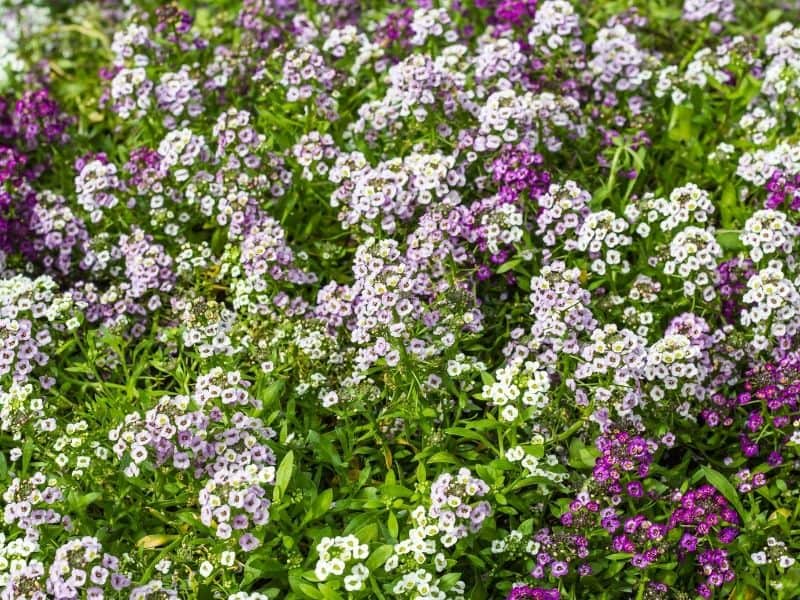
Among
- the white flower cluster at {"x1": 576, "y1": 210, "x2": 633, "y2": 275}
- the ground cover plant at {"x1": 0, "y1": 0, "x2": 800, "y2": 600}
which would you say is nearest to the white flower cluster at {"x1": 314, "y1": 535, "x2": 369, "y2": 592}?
the ground cover plant at {"x1": 0, "y1": 0, "x2": 800, "y2": 600}

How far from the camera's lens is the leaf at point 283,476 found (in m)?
4.69

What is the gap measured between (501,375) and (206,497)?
4.85 ft

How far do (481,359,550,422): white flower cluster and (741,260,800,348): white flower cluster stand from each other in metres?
1.18

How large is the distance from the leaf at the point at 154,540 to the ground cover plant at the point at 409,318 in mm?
14

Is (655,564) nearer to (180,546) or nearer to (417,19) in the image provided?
(180,546)

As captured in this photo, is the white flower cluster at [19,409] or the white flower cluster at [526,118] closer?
the white flower cluster at [19,409]

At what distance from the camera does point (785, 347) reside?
17.5ft

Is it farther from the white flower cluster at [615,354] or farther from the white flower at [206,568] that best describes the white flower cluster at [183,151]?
the white flower cluster at [615,354]

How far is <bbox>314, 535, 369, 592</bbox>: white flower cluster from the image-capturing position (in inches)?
170

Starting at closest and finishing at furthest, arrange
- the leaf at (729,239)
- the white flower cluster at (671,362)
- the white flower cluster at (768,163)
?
the white flower cluster at (671,362) → the leaf at (729,239) → the white flower cluster at (768,163)

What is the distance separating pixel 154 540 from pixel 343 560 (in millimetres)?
1202

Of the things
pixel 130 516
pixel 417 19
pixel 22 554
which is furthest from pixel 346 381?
Result: pixel 417 19

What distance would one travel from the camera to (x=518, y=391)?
4.84 m

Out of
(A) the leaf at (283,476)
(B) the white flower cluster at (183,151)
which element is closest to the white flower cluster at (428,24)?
(B) the white flower cluster at (183,151)
